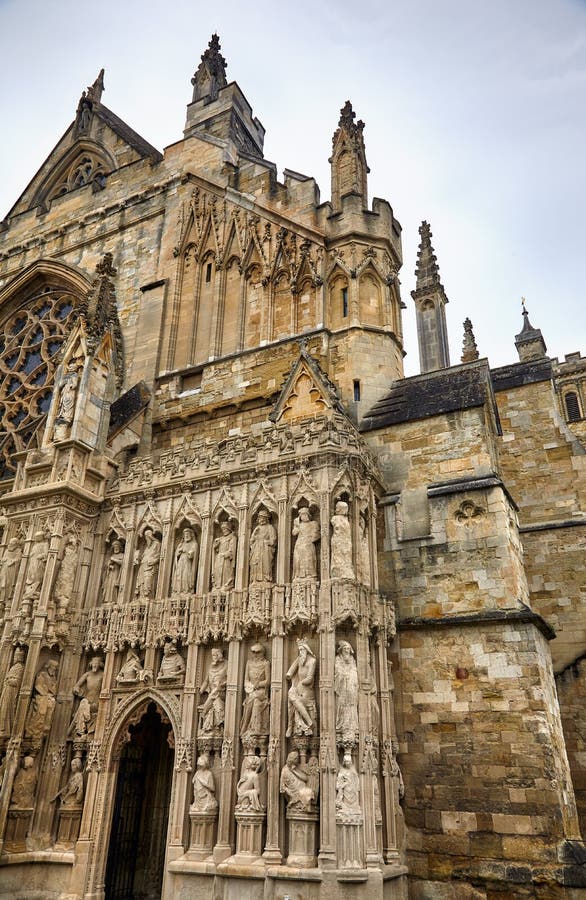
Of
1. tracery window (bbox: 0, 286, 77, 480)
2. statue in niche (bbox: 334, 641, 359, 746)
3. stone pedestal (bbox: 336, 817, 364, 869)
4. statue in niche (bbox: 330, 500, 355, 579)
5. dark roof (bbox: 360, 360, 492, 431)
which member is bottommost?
stone pedestal (bbox: 336, 817, 364, 869)

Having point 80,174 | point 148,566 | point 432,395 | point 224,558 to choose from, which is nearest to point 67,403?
point 148,566

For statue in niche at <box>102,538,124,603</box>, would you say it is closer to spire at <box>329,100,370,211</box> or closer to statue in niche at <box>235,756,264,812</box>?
statue in niche at <box>235,756,264,812</box>

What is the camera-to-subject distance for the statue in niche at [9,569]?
1141cm

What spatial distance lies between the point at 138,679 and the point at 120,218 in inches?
536

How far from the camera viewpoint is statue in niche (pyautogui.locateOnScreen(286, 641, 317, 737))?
8258mm

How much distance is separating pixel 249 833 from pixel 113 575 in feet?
15.1

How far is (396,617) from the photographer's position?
10211 millimetres

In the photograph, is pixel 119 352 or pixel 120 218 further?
pixel 120 218

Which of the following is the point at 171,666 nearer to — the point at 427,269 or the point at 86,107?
the point at 427,269

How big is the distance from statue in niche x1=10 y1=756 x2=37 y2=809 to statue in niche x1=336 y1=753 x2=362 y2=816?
467 cm

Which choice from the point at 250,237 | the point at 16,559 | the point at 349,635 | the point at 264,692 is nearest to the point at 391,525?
the point at 349,635

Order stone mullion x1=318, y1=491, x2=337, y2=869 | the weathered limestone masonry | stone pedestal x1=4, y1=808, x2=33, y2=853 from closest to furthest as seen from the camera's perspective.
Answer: stone mullion x1=318, y1=491, x2=337, y2=869
the weathered limestone masonry
stone pedestal x1=4, y1=808, x2=33, y2=853

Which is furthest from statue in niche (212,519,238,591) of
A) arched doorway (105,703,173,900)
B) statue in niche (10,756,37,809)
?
statue in niche (10,756,37,809)

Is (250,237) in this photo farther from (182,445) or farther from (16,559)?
(16,559)
